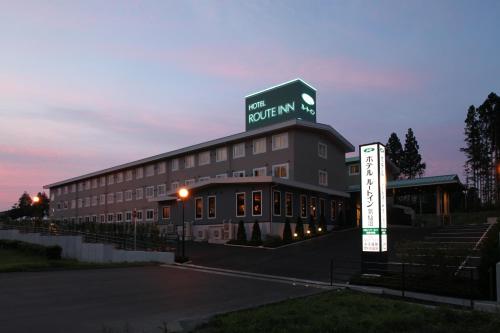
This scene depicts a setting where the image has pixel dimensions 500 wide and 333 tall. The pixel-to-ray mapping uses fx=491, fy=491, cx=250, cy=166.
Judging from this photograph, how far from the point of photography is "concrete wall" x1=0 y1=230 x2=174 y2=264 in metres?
27.1

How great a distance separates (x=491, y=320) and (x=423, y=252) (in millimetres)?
7010

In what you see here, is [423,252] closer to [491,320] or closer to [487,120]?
[491,320]

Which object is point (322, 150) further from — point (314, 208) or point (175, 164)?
point (175, 164)

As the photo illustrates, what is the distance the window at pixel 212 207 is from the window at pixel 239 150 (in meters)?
6.61

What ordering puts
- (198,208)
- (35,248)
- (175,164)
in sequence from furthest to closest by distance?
(175,164), (198,208), (35,248)

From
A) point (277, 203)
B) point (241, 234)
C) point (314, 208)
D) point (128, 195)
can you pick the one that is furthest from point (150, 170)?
point (241, 234)

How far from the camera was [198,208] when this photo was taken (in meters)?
40.3

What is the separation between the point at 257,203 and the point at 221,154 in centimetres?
1162

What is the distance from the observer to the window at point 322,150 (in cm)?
4400

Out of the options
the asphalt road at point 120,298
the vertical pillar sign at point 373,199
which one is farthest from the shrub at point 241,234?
the vertical pillar sign at point 373,199

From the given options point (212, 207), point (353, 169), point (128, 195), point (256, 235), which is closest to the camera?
point (256, 235)

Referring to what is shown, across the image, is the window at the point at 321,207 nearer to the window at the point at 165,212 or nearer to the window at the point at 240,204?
the window at the point at 240,204

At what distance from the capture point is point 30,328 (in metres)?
9.92

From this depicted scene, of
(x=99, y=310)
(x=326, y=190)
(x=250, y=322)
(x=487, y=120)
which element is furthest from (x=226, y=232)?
(x=487, y=120)
